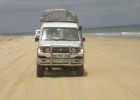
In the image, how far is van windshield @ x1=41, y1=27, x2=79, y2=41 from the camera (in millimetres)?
18000

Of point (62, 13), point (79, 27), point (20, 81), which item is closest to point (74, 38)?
point (79, 27)

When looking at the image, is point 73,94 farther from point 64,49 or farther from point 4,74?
point 4,74

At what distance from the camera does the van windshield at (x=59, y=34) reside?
1800 cm

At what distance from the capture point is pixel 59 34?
18266 mm

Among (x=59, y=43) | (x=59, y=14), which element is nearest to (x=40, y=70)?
(x=59, y=43)

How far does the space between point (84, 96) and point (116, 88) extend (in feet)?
5.87

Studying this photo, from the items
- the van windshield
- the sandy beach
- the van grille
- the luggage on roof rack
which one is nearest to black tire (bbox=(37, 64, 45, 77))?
the sandy beach

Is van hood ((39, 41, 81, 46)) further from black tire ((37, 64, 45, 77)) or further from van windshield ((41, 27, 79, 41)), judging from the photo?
black tire ((37, 64, 45, 77))

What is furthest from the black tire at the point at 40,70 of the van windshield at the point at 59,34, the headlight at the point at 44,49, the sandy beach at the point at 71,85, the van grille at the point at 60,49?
the van windshield at the point at 59,34

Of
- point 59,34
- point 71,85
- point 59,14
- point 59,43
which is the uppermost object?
point 59,14

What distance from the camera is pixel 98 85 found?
48.4 ft

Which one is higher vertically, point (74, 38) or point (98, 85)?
point (74, 38)

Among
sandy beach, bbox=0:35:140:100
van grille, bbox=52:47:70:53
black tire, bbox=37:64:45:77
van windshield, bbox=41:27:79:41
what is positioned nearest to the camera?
sandy beach, bbox=0:35:140:100

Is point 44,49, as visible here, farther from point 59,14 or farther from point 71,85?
point 59,14
